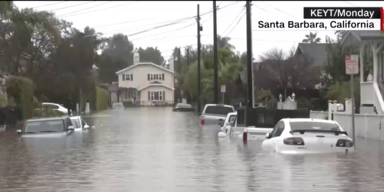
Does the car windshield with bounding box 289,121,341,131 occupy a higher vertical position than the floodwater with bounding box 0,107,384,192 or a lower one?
higher

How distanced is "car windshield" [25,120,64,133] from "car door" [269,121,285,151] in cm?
1183

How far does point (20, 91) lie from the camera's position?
143ft

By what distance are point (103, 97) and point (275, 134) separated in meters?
78.2

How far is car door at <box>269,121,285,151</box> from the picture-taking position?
19.8 m

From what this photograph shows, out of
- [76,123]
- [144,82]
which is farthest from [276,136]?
[144,82]

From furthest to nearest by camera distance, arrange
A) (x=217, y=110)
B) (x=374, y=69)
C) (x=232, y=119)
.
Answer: (x=217, y=110)
(x=232, y=119)
(x=374, y=69)

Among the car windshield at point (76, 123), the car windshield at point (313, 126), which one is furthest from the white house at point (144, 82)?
the car windshield at point (313, 126)

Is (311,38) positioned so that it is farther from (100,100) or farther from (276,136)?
(276,136)

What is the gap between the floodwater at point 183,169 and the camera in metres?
13.7

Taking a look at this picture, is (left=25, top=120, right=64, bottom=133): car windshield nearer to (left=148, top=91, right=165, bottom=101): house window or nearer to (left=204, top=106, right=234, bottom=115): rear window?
(left=204, top=106, right=234, bottom=115): rear window

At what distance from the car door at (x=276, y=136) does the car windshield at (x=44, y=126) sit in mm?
11829

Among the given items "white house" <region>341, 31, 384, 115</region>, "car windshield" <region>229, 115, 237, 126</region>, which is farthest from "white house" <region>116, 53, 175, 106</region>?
"car windshield" <region>229, 115, 237, 126</region>

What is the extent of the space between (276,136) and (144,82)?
4148 inches

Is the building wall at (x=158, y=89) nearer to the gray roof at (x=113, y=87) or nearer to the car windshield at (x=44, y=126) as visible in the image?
the gray roof at (x=113, y=87)
